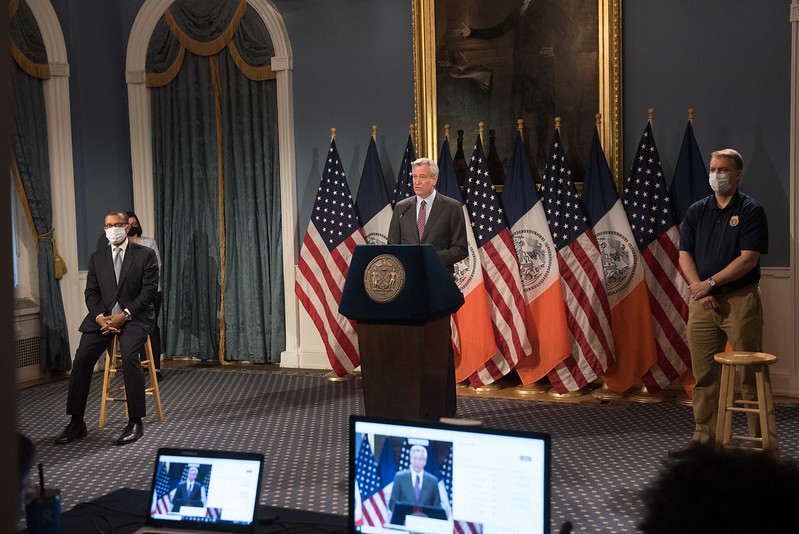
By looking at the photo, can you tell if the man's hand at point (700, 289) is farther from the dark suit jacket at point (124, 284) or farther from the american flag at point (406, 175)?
the dark suit jacket at point (124, 284)

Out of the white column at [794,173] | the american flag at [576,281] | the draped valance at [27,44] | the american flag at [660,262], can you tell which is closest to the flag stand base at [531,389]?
the american flag at [576,281]

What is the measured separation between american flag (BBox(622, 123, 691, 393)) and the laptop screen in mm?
4673

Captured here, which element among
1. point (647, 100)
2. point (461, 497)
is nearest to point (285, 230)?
point (647, 100)

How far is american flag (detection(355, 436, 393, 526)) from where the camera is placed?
203 cm

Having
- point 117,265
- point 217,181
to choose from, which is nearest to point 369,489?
point 117,265

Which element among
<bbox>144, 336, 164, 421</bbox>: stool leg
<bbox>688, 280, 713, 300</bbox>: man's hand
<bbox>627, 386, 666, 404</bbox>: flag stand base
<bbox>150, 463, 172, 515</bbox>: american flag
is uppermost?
<bbox>688, 280, 713, 300</bbox>: man's hand

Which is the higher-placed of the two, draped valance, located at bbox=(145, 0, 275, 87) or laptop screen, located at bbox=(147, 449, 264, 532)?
draped valance, located at bbox=(145, 0, 275, 87)

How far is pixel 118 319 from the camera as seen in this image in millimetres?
5578

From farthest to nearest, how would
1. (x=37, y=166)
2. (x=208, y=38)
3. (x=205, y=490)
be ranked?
(x=208, y=38) → (x=37, y=166) → (x=205, y=490)

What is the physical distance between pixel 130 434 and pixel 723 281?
3.84m

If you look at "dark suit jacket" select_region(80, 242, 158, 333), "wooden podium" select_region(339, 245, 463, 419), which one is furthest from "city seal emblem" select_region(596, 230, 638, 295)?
"dark suit jacket" select_region(80, 242, 158, 333)

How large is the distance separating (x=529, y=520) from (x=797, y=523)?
790 mm

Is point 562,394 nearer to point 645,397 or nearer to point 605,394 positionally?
point 605,394

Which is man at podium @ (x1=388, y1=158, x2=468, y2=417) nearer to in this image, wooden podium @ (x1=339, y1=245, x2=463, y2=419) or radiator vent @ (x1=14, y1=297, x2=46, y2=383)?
wooden podium @ (x1=339, y1=245, x2=463, y2=419)
